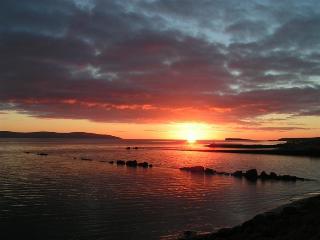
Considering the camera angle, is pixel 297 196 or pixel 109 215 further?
pixel 297 196

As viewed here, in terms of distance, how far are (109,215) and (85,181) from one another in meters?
22.2

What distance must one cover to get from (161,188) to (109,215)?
1665 centimetres

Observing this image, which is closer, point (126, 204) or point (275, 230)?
point (275, 230)

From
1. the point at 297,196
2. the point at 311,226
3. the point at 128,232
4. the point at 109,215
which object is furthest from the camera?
the point at 297,196

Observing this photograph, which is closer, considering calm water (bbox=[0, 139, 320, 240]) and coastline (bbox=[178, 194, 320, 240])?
coastline (bbox=[178, 194, 320, 240])

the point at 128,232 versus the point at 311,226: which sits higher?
the point at 311,226

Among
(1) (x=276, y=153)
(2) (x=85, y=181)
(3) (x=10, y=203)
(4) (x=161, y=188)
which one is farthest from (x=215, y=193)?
(1) (x=276, y=153)

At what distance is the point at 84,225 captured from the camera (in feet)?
87.3

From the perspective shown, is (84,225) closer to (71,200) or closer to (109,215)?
(109,215)

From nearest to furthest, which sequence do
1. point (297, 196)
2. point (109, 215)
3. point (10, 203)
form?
1. point (109, 215)
2. point (10, 203)
3. point (297, 196)

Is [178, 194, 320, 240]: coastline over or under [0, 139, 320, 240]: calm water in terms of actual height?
over

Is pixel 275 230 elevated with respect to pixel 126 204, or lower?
elevated

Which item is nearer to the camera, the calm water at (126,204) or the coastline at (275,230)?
the coastline at (275,230)

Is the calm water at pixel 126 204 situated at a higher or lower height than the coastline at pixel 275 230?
lower
